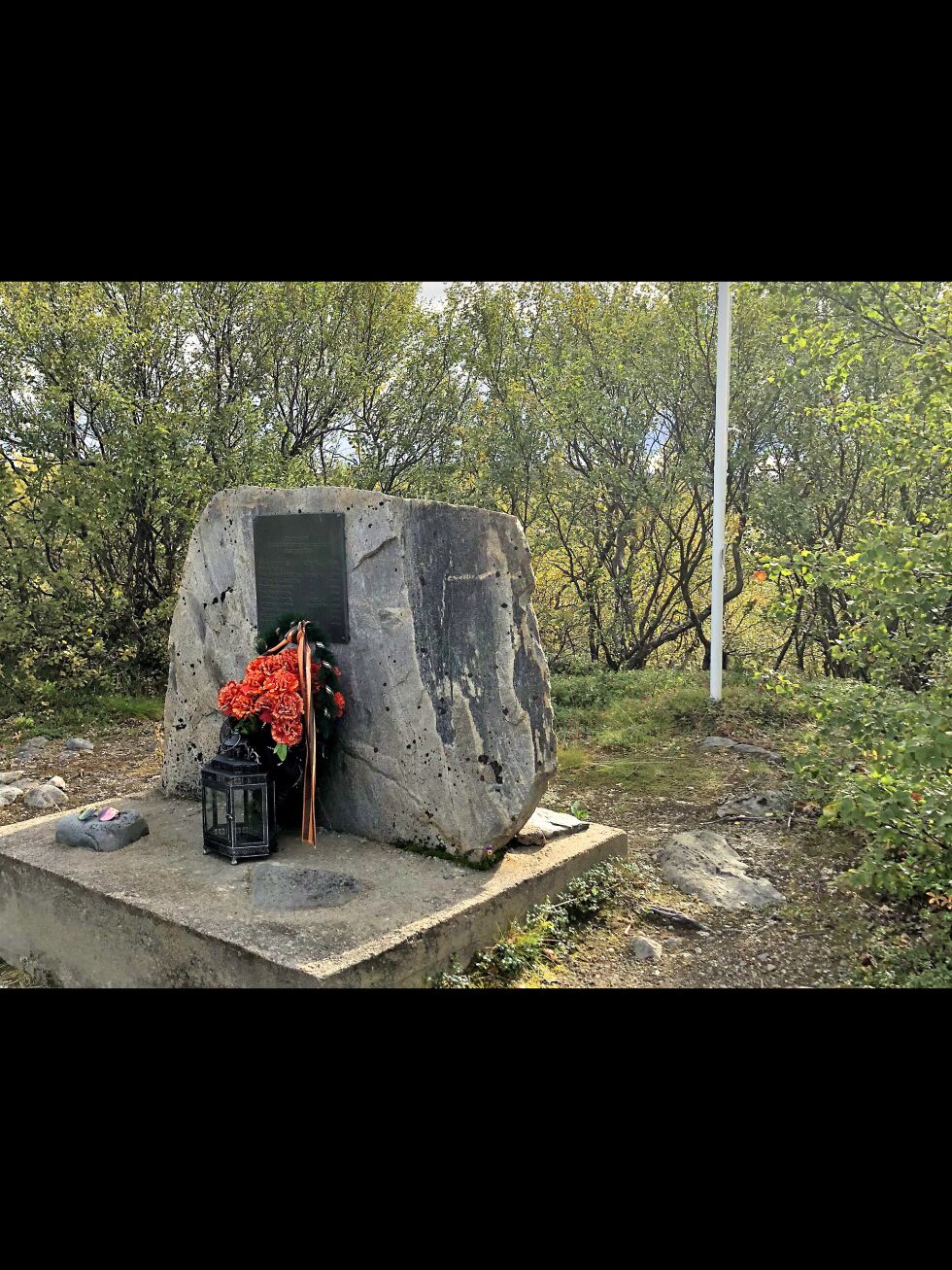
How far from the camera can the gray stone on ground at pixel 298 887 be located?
147 inches

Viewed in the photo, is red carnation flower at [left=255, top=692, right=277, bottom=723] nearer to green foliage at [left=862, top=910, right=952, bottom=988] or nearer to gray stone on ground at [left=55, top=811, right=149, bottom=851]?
gray stone on ground at [left=55, top=811, right=149, bottom=851]

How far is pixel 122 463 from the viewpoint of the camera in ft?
28.3

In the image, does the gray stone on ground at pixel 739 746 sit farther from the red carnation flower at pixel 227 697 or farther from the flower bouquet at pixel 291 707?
the red carnation flower at pixel 227 697

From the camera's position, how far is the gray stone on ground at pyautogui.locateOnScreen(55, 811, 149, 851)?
4.34m

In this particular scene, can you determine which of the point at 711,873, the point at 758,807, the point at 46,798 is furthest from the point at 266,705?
the point at 758,807

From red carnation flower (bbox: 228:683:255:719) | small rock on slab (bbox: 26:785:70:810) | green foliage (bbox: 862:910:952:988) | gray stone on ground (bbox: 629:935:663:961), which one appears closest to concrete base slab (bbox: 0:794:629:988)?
gray stone on ground (bbox: 629:935:663:961)

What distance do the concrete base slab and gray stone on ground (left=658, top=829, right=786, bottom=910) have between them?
0.55 metres

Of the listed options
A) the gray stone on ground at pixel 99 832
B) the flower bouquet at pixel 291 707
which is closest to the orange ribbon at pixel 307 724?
the flower bouquet at pixel 291 707

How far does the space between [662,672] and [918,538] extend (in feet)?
17.3

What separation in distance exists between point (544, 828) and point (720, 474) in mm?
4270

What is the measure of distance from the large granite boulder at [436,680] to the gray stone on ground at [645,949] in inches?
30.0

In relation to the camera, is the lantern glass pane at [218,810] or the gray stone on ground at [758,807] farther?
the gray stone on ground at [758,807]
